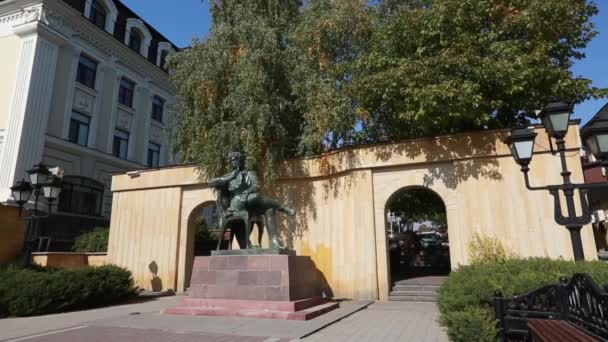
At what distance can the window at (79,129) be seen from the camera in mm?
22875

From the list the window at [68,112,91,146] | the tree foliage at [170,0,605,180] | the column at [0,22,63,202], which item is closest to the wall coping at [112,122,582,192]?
the tree foliage at [170,0,605,180]

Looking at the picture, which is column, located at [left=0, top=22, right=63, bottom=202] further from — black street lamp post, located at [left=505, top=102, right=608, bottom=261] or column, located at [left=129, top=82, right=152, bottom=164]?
black street lamp post, located at [left=505, top=102, right=608, bottom=261]

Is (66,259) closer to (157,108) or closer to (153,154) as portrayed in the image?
(153,154)

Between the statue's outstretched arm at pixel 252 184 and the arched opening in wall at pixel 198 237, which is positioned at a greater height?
the statue's outstretched arm at pixel 252 184

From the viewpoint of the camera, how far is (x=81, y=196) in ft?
74.3

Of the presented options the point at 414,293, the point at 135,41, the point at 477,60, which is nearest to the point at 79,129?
the point at 135,41

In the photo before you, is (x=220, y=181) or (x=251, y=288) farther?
(x=220, y=181)

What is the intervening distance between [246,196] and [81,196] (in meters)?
16.9

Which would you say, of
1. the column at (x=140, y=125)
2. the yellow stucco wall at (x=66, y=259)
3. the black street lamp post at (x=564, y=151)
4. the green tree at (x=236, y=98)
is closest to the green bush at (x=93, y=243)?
the yellow stucco wall at (x=66, y=259)

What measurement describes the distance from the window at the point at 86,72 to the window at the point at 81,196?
5.95 meters

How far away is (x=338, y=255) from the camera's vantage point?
1302 centimetres

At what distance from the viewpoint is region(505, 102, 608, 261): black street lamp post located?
637cm

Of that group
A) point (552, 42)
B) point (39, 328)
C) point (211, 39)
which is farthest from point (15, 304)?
point (552, 42)

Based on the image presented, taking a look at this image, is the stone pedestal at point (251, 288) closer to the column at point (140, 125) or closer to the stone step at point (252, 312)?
the stone step at point (252, 312)
